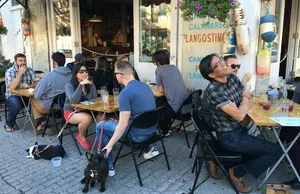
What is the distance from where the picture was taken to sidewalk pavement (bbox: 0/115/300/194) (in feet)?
9.07

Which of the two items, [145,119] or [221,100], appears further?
[145,119]

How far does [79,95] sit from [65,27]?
3.78m

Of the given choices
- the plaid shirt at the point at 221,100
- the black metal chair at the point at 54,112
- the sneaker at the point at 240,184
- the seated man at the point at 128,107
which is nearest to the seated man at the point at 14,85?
the black metal chair at the point at 54,112

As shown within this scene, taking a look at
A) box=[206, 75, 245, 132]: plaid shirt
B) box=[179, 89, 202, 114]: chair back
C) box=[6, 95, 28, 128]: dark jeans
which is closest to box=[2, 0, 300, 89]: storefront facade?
box=[179, 89, 202, 114]: chair back

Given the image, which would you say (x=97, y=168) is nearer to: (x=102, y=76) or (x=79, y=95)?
(x=79, y=95)

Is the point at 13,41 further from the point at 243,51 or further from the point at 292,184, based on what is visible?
the point at 292,184

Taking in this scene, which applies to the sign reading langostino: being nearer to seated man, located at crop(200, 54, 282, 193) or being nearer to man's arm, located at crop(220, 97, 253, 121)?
seated man, located at crop(200, 54, 282, 193)

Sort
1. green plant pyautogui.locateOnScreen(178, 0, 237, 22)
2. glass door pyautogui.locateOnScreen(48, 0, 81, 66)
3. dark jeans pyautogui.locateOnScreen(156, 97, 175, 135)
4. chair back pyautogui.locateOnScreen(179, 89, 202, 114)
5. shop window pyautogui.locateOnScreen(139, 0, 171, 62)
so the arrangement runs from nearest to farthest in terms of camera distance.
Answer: green plant pyautogui.locateOnScreen(178, 0, 237, 22) → chair back pyautogui.locateOnScreen(179, 89, 202, 114) → dark jeans pyautogui.locateOnScreen(156, 97, 175, 135) → shop window pyautogui.locateOnScreen(139, 0, 171, 62) → glass door pyautogui.locateOnScreen(48, 0, 81, 66)

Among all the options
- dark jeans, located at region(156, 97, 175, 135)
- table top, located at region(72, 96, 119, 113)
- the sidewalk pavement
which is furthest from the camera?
dark jeans, located at region(156, 97, 175, 135)

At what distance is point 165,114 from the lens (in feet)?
13.0

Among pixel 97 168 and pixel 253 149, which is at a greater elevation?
pixel 253 149

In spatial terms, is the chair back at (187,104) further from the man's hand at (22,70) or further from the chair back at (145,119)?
the man's hand at (22,70)

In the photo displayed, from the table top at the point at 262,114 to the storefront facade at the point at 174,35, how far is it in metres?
1.03

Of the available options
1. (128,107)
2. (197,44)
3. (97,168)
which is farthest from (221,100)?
(197,44)
